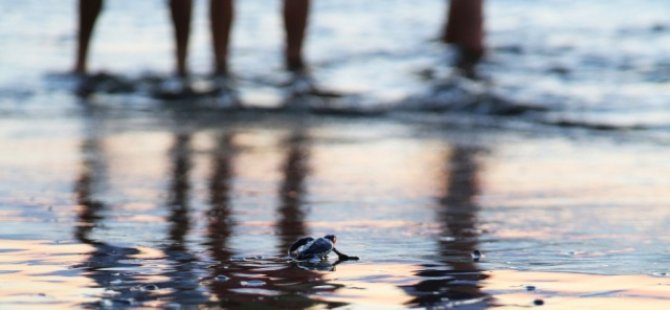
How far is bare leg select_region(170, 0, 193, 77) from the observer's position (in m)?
8.95

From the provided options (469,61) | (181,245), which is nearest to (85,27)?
(469,61)

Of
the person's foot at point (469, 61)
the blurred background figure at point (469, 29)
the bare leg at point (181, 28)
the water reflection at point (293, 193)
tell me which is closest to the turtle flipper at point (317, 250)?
the water reflection at point (293, 193)

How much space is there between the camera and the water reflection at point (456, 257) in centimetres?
267

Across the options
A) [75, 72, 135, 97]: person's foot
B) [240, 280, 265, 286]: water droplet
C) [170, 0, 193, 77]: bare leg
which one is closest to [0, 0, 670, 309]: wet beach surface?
[240, 280, 265, 286]: water droplet

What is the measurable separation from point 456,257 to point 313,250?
0.34m

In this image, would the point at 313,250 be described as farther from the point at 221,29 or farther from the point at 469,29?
the point at 469,29

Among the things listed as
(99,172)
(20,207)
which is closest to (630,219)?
(20,207)

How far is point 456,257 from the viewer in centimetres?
319

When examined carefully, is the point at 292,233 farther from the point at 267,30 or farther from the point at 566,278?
the point at 267,30

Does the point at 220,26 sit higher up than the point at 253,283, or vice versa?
the point at 220,26

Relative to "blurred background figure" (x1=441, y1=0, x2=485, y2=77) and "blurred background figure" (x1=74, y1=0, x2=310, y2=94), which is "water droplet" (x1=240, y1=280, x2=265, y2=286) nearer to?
"blurred background figure" (x1=74, y1=0, x2=310, y2=94)

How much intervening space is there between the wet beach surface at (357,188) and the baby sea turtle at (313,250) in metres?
0.04

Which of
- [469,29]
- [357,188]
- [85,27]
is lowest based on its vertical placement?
[357,188]

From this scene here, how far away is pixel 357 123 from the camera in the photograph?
7.08m
